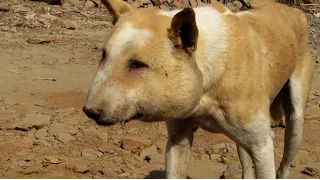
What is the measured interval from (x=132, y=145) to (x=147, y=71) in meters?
3.29

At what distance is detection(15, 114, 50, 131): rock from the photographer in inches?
289

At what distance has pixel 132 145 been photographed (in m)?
7.01

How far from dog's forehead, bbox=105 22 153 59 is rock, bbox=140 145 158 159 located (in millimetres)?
3063

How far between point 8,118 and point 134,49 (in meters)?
4.30

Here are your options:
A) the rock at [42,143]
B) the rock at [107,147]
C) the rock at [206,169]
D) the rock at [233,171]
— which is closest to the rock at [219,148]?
the rock at [206,169]

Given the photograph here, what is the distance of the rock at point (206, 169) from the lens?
6.24 metres

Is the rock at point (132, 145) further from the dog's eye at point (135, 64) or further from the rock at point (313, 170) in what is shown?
the dog's eye at point (135, 64)

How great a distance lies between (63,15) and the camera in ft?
46.0

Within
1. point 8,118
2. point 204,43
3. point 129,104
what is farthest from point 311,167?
point 8,118

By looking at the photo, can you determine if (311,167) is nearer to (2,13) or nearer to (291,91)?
(291,91)

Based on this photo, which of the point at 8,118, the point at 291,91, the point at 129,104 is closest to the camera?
the point at 129,104

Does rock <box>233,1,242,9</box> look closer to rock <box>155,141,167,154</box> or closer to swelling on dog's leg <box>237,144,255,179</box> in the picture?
rock <box>155,141,167,154</box>

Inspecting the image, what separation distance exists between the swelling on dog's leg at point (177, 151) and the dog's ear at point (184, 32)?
3.15 feet

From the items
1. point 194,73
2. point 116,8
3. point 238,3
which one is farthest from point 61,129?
point 238,3
